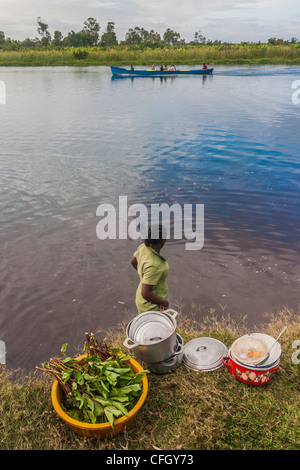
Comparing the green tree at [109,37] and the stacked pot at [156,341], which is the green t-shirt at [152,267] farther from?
the green tree at [109,37]

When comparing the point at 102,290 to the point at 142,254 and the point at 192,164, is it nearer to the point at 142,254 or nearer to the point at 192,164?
the point at 142,254

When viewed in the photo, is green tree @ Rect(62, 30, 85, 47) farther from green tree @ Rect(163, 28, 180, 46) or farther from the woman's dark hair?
the woman's dark hair

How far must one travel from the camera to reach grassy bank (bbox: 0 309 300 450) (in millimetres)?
2680

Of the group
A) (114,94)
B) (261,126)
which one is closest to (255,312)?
(261,126)

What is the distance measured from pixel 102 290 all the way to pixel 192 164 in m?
7.15

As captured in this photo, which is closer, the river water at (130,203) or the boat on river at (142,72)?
the river water at (130,203)

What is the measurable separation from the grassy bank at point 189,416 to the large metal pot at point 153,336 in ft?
1.01

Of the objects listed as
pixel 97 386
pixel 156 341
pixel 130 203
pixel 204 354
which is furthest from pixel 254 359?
pixel 130 203

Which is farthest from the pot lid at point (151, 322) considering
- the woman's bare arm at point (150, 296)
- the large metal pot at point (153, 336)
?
the woman's bare arm at point (150, 296)

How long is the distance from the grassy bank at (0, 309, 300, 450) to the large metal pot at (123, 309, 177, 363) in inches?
12.1

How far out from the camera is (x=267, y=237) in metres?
6.92

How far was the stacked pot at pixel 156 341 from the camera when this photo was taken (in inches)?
123

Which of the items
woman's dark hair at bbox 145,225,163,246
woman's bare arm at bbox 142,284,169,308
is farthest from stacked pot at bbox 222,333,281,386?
woman's dark hair at bbox 145,225,163,246

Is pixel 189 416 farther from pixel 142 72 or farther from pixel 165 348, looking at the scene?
pixel 142 72
